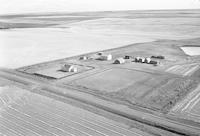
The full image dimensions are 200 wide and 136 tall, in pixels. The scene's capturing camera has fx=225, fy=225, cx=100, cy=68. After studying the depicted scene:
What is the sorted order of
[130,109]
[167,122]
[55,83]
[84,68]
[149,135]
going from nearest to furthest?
1. [149,135]
2. [167,122]
3. [130,109]
4. [55,83]
5. [84,68]

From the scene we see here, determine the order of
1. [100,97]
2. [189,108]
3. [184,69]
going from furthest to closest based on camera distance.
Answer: [184,69], [100,97], [189,108]

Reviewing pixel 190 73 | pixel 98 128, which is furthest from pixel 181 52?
pixel 98 128

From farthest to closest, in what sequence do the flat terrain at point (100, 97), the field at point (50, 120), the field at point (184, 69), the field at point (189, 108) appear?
the field at point (184, 69) → the field at point (189, 108) → the flat terrain at point (100, 97) → the field at point (50, 120)

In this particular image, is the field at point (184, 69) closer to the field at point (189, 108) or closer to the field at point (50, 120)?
the field at point (189, 108)

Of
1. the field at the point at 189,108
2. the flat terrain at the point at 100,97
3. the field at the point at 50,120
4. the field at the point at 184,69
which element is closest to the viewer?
the field at the point at 50,120

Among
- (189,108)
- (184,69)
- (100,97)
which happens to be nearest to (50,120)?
(100,97)

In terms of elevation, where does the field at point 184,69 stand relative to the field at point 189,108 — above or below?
above

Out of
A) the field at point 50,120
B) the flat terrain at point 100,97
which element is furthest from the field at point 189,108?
the field at point 50,120

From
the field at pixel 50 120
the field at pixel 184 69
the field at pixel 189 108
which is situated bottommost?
the field at pixel 50 120

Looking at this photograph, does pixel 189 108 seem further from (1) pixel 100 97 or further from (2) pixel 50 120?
(2) pixel 50 120

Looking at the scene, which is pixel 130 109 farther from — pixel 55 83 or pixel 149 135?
pixel 55 83

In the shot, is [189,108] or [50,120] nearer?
[50,120]
